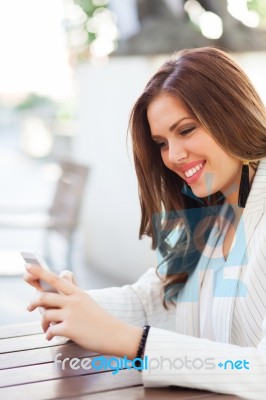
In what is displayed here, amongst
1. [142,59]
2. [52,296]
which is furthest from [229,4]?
[52,296]

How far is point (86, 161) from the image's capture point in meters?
5.54

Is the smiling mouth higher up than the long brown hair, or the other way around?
the long brown hair

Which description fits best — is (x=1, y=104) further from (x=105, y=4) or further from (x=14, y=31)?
(x=105, y=4)

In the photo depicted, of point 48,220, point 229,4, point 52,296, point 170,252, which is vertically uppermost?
point 229,4

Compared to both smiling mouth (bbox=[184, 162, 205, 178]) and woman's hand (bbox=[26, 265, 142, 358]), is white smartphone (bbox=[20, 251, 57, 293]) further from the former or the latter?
smiling mouth (bbox=[184, 162, 205, 178])

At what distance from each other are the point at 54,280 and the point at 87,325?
4.5 inches

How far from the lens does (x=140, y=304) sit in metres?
1.94

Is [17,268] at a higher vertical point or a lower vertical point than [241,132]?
lower

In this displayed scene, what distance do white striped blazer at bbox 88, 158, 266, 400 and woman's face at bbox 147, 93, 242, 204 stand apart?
0.09 m

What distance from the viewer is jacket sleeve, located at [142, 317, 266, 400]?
1.34m

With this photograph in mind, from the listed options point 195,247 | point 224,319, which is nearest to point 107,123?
point 195,247

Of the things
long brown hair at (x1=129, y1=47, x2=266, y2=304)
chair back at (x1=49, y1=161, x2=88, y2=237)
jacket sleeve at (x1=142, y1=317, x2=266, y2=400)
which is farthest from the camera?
chair back at (x1=49, y1=161, x2=88, y2=237)

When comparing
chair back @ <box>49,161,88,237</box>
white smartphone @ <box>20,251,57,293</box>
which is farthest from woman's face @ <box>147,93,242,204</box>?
chair back @ <box>49,161,88,237</box>

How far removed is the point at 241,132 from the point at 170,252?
451 millimetres
